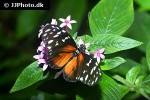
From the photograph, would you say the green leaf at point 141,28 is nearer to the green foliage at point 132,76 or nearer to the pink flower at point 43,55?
the green foliage at point 132,76

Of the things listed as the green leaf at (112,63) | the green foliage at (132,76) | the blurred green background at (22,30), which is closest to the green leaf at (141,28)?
the blurred green background at (22,30)

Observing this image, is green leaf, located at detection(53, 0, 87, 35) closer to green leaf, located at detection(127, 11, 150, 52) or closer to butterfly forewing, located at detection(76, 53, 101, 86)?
green leaf, located at detection(127, 11, 150, 52)

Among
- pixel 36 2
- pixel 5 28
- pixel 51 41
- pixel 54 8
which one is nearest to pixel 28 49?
pixel 5 28

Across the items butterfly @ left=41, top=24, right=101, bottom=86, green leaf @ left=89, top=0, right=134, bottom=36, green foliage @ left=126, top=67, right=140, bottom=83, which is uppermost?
green leaf @ left=89, top=0, right=134, bottom=36

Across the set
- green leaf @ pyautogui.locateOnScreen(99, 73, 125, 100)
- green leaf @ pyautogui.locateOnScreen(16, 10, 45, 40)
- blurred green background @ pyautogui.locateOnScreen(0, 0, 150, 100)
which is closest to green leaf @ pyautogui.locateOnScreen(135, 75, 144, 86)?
green leaf @ pyautogui.locateOnScreen(99, 73, 125, 100)

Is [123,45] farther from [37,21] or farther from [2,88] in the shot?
[2,88]

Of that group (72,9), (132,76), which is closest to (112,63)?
(132,76)
